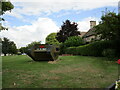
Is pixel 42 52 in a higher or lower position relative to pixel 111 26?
lower

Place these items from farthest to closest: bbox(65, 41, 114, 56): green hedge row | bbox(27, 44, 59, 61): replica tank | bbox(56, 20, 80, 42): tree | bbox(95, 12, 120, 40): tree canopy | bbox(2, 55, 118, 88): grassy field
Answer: bbox(56, 20, 80, 42): tree, bbox(65, 41, 114, 56): green hedge row, bbox(95, 12, 120, 40): tree canopy, bbox(27, 44, 59, 61): replica tank, bbox(2, 55, 118, 88): grassy field

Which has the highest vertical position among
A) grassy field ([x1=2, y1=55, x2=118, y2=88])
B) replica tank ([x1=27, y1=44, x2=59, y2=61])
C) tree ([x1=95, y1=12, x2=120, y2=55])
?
tree ([x1=95, y1=12, x2=120, y2=55])

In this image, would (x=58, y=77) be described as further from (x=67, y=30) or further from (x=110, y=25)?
(x=67, y=30)

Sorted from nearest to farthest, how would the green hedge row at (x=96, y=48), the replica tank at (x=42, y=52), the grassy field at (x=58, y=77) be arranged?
the grassy field at (x=58, y=77) < the replica tank at (x=42, y=52) < the green hedge row at (x=96, y=48)

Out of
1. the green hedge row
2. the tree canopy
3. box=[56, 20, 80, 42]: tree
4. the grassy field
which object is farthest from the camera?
box=[56, 20, 80, 42]: tree

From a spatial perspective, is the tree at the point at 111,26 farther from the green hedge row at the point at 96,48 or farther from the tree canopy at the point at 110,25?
the green hedge row at the point at 96,48

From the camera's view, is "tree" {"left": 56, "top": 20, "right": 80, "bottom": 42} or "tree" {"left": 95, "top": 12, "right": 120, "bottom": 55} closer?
"tree" {"left": 95, "top": 12, "right": 120, "bottom": 55}

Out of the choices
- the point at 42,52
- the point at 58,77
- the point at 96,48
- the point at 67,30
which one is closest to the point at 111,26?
the point at 96,48

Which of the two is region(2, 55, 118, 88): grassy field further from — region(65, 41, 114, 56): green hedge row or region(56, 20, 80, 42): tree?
region(56, 20, 80, 42): tree

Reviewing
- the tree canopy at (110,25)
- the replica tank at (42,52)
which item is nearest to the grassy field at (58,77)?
the replica tank at (42,52)

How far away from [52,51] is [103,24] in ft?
20.7

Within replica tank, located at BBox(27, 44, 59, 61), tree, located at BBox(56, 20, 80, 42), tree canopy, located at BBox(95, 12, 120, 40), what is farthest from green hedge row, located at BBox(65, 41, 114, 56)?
tree, located at BBox(56, 20, 80, 42)

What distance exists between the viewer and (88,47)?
20516 millimetres

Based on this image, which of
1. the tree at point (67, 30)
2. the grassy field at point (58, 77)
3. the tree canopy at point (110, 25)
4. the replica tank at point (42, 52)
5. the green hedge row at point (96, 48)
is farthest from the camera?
the tree at point (67, 30)
